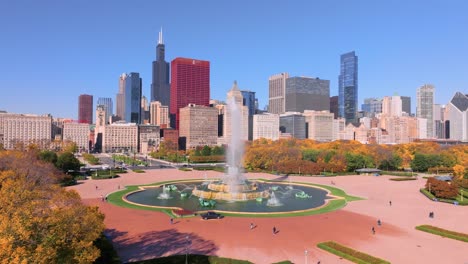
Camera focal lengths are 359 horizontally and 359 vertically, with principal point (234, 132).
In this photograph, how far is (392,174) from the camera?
9656 centimetres

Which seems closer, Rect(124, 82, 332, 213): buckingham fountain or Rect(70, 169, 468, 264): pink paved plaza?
Rect(70, 169, 468, 264): pink paved plaza

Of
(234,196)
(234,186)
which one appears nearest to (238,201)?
(234,196)

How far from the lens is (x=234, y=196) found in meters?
59.1

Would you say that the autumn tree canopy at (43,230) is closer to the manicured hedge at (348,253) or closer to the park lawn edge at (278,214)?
the manicured hedge at (348,253)

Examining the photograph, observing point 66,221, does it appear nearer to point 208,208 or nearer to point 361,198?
point 208,208

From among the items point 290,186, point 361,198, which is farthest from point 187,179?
point 361,198

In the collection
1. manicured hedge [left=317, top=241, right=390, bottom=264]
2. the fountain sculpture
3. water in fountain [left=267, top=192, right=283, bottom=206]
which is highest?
the fountain sculpture

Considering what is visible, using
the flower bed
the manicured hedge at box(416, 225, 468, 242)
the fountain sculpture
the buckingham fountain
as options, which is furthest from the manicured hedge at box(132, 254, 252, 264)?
the fountain sculpture

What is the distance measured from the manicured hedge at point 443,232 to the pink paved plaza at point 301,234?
0.64m

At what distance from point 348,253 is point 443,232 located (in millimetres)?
14001

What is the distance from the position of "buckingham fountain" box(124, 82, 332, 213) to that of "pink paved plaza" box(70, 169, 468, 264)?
6.22 meters

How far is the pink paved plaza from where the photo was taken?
1240 inches

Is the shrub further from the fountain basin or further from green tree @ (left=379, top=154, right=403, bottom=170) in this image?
green tree @ (left=379, top=154, right=403, bottom=170)

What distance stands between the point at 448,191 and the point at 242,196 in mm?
33564
